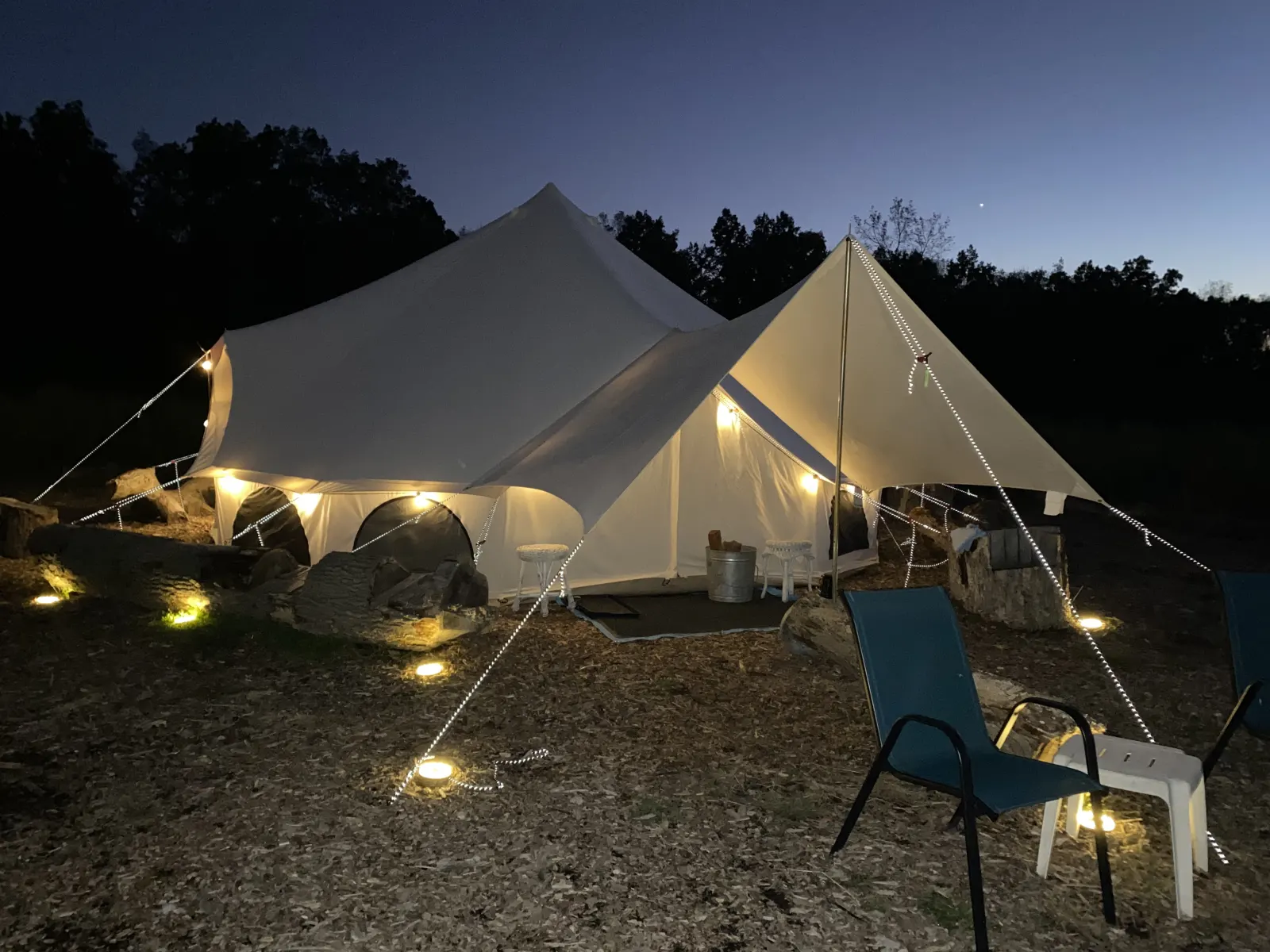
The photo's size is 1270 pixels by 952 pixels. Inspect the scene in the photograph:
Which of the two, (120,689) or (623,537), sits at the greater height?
(623,537)

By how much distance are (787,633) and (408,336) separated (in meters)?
3.91

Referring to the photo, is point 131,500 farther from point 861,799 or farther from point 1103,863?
point 1103,863

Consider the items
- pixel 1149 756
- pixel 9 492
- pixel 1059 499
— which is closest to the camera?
pixel 1149 756

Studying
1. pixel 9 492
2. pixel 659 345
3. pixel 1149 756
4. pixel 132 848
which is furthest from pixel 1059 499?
pixel 9 492

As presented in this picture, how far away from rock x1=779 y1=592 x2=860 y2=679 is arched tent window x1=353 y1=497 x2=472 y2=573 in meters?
2.24

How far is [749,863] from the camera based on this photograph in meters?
2.73

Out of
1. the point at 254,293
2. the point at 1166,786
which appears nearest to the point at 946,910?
the point at 1166,786

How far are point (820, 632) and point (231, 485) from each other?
490 centimetres

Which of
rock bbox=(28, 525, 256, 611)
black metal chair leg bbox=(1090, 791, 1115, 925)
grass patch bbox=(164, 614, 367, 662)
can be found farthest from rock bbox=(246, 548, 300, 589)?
black metal chair leg bbox=(1090, 791, 1115, 925)

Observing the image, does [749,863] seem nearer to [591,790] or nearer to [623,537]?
[591,790]

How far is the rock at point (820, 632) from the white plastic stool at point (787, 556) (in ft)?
3.82

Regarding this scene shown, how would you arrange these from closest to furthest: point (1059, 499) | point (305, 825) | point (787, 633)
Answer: point (305, 825)
point (787, 633)
point (1059, 499)

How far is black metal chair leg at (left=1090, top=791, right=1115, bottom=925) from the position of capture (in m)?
2.44

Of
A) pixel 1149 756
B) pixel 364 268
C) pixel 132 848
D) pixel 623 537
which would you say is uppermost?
pixel 364 268
